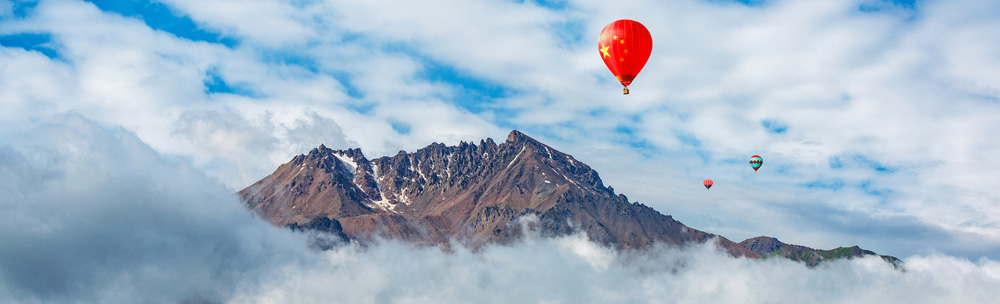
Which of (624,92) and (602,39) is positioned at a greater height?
(602,39)

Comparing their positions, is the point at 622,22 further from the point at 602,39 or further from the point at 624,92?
the point at 624,92

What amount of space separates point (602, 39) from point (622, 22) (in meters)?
5.82

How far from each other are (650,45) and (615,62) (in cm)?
944

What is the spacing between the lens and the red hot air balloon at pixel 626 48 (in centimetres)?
19525

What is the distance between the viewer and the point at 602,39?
656 ft

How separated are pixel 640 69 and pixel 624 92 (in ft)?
42.5

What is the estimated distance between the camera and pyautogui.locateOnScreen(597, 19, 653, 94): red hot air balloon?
19525cm

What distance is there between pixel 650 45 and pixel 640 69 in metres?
5.71

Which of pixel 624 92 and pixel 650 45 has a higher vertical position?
pixel 650 45

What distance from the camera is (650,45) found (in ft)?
655

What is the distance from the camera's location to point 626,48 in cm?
19488

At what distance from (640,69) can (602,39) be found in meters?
10.6

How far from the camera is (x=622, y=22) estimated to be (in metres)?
198

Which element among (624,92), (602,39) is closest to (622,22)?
(602,39)
